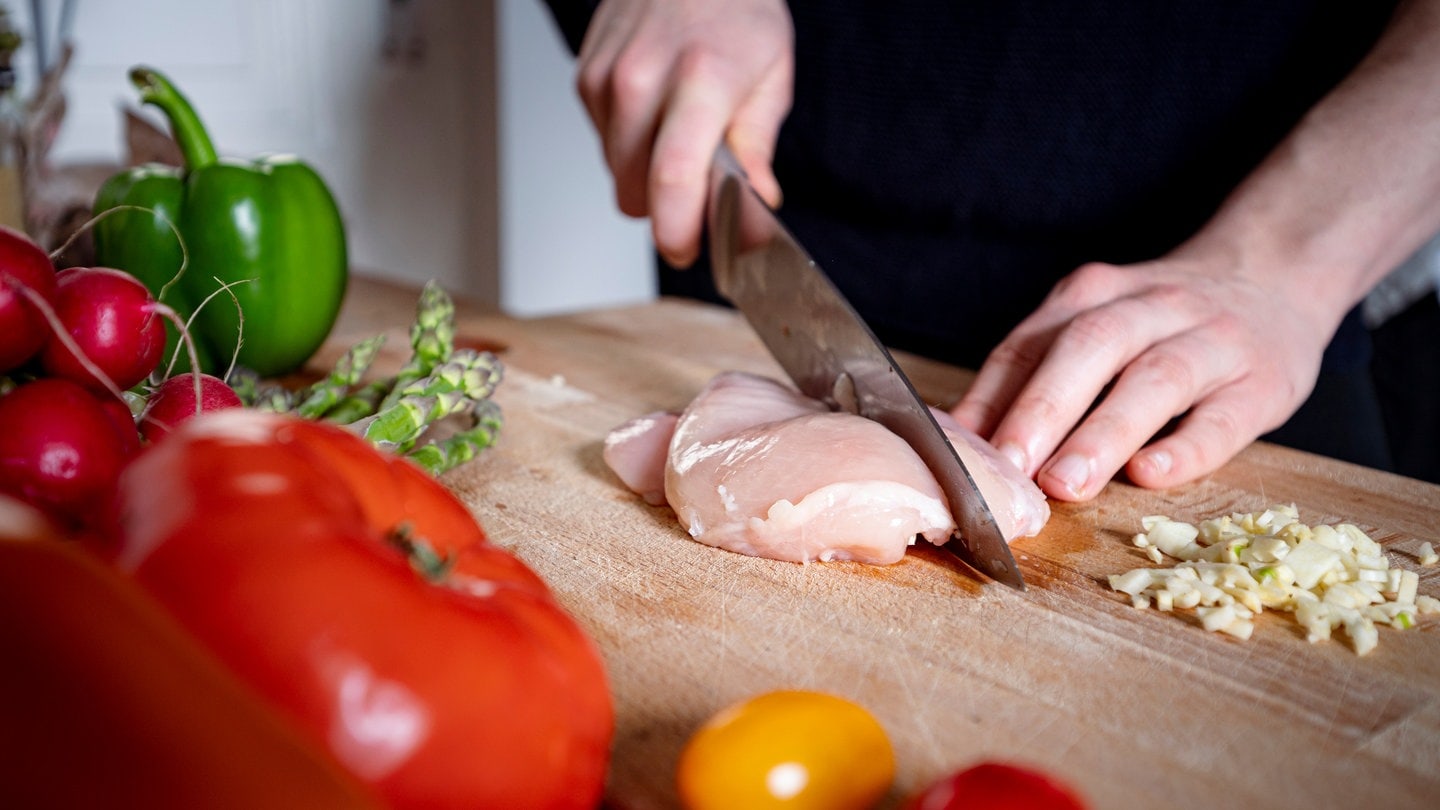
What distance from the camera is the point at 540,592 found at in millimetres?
701

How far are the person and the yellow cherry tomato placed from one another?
64 centimetres

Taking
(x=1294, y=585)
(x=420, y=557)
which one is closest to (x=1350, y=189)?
(x=1294, y=585)

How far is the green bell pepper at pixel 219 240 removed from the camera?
1.70 metres

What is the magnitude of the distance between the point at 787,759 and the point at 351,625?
0.29m

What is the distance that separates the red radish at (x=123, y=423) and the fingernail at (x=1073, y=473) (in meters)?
0.97

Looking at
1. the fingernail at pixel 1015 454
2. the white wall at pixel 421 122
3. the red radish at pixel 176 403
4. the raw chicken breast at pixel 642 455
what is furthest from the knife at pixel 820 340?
the white wall at pixel 421 122

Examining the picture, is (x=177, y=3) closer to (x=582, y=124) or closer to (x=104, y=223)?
(x=582, y=124)

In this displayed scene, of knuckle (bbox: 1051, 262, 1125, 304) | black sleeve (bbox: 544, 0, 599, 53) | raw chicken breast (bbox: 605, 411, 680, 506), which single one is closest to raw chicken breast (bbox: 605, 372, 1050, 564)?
raw chicken breast (bbox: 605, 411, 680, 506)

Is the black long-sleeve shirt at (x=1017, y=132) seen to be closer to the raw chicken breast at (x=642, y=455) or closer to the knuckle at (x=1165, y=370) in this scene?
the knuckle at (x=1165, y=370)

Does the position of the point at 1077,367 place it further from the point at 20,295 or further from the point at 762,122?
the point at 20,295

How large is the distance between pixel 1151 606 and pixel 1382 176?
928 millimetres

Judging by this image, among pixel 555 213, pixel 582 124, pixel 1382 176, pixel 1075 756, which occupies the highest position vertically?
pixel 1382 176

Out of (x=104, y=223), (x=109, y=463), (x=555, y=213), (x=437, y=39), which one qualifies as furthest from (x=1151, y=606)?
(x=437, y=39)

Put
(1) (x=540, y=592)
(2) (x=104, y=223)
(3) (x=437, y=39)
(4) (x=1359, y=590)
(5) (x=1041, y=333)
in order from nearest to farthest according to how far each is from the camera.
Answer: (1) (x=540, y=592)
(4) (x=1359, y=590)
(5) (x=1041, y=333)
(2) (x=104, y=223)
(3) (x=437, y=39)
